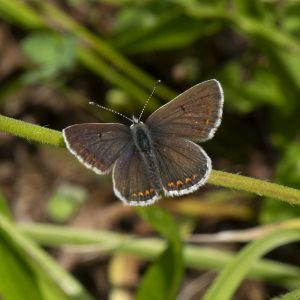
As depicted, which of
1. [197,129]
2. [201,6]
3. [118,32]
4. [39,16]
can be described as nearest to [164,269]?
[197,129]

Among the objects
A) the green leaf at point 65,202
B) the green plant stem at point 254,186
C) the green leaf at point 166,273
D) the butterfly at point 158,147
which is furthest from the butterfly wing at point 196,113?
the green leaf at point 65,202

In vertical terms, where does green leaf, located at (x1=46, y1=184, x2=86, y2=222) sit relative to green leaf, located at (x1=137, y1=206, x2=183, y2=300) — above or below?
below

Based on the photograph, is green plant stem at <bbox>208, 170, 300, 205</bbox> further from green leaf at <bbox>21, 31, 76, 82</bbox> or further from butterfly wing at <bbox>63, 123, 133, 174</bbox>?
green leaf at <bbox>21, 31, 76, 82</bbox>

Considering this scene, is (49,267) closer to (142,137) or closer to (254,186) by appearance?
(142,137)

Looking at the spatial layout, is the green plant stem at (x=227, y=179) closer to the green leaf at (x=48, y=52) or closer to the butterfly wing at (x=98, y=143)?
the butterfly wing at (x=98, y=143)

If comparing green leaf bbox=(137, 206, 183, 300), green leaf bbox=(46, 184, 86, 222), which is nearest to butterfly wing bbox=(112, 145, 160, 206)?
green leaf bbox=(137, 206, 183, 300)

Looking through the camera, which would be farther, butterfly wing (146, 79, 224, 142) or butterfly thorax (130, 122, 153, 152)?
butterfly thorax (130, 122, 153, 152)

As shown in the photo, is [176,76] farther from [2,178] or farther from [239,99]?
[2,178]
